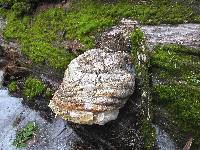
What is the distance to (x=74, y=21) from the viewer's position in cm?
1109

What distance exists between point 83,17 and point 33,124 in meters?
3.25

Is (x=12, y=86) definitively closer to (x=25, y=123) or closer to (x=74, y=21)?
(x=25, y=123)

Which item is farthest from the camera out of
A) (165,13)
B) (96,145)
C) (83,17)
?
(83,17)

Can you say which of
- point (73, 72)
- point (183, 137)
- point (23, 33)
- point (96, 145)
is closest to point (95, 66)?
point (73, 72)

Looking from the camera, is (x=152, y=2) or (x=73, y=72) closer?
(x=73, y=72)

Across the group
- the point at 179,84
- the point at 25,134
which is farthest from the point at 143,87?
the point at 25,134

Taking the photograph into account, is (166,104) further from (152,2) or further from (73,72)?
(152,2)

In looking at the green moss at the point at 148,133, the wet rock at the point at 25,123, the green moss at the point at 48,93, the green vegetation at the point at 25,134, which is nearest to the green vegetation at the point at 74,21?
the green moss at the point at 48,93

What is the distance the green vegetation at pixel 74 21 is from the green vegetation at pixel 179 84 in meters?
1.22

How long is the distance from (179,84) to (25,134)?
3.50m

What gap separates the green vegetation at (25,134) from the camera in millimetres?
9062

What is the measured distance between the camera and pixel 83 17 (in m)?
Answer: 11.0

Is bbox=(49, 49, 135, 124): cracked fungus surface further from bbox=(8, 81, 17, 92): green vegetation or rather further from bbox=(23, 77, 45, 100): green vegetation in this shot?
bbox=(8, 81, 17, 92): green vegetation

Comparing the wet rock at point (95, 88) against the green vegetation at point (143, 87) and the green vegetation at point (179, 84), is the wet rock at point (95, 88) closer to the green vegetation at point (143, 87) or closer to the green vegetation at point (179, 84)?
the green vegetation at point (143, 87)
